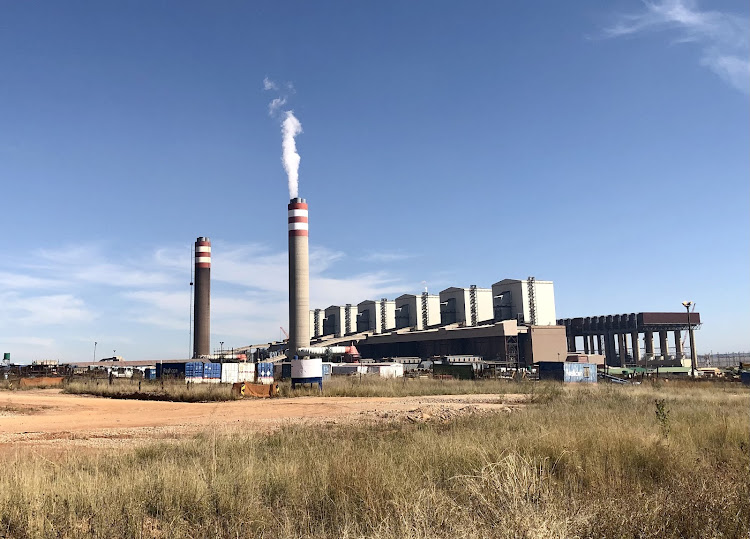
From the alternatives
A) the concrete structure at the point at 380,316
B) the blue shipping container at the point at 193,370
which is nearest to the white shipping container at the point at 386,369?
the blue shipping container at the point at 193,370

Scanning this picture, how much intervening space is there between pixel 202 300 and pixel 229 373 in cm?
3220

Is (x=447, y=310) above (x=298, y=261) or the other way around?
the other way around

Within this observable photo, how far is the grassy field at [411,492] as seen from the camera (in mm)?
5461

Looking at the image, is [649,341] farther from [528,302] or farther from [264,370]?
[264,370]

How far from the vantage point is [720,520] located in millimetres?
5555

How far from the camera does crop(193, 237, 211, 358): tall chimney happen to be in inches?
3219

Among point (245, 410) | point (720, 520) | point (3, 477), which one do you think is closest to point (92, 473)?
point (3, 477)

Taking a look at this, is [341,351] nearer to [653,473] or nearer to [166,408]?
[166,408]

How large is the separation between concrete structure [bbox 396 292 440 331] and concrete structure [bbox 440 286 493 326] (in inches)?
232

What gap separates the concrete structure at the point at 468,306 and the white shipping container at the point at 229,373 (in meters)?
60.2

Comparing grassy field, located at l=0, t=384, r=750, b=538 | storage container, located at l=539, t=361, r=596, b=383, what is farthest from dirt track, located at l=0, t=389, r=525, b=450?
storage container, located at l=539, t=361, r=596, b=383

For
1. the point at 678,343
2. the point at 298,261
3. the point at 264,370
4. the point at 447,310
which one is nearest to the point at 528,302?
the point at 447,310

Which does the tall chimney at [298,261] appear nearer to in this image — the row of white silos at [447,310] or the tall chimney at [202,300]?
the tall chimney at [202,300]

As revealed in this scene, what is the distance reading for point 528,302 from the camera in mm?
100500
